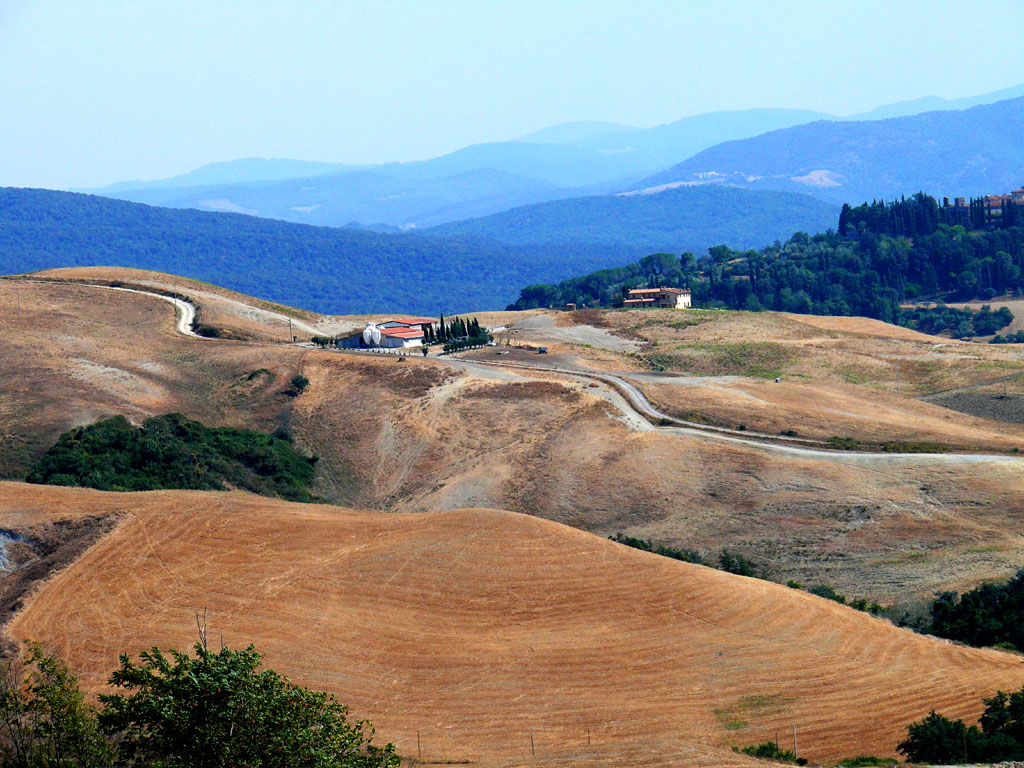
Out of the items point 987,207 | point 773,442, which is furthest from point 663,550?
point 987,207

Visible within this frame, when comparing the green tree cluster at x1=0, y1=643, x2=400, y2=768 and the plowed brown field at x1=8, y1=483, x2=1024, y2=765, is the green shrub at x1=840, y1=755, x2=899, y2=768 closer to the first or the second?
the plowed brown field at x1=8, y1=483, x2=1024, y2=765

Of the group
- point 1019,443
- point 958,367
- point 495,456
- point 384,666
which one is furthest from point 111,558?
point 958,367

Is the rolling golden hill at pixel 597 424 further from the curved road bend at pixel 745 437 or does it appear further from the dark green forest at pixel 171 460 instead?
the dark green forest at pixel 171 460

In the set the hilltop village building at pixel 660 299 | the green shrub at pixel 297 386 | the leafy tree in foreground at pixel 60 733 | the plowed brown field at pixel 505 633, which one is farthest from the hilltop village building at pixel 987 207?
the leafy tree in foreground at pixel 60 733

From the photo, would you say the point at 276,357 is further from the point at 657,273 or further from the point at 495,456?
the point at 657,273

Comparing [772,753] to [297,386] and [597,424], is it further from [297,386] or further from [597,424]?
[297,386]
